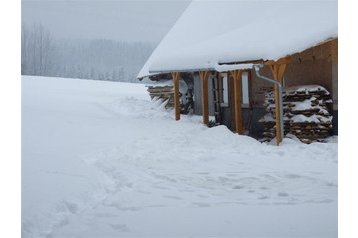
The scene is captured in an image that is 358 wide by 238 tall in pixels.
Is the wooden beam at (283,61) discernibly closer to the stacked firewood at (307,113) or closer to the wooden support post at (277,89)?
the wooden support post at (277,89)

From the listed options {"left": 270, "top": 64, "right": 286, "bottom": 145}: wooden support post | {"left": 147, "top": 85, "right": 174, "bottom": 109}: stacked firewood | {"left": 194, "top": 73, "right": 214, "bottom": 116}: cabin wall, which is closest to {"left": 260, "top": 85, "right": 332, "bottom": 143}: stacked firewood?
{"left": 270, "top": 64, "right": 286, "bottom": 145}: wooden support post

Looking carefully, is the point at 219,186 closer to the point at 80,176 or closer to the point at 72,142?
the point at 80,176

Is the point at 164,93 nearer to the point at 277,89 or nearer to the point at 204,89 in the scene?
the point at 204,89

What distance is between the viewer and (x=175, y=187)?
635 cm

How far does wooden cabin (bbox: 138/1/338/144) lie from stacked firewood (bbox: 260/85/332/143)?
35cm

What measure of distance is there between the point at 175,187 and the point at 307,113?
634 centimetres

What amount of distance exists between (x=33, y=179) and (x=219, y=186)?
2787 mm

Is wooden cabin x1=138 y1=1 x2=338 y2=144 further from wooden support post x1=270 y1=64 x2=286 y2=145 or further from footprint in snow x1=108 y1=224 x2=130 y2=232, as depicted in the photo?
footprint in snow x1=108 y1=224 x2=130 y2=232

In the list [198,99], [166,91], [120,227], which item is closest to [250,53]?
[198,99]

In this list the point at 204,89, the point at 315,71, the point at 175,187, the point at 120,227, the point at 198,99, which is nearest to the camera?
the point at 120,227

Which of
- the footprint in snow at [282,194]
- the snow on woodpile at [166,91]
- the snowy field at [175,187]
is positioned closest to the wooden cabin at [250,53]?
the snow on woodpile at [166,91]

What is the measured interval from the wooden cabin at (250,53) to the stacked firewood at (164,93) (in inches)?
70.4
